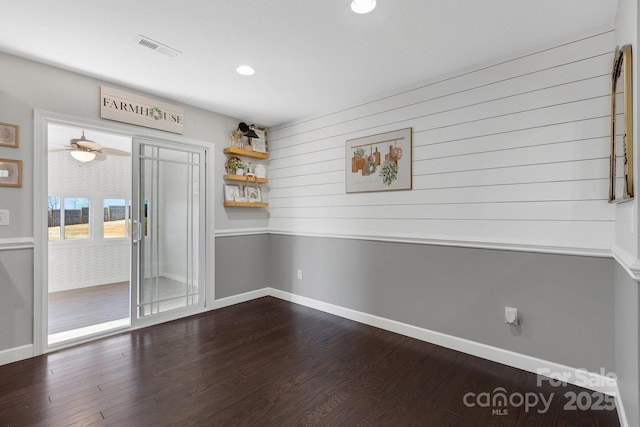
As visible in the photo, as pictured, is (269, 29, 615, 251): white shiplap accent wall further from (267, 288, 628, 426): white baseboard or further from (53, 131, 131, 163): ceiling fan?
(53, 131, 131, 163): ceiling fan

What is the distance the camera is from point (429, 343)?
2.92 meters

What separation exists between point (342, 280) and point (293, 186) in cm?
147

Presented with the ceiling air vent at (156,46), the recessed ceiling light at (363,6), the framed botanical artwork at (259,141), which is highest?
the recessed ceiling light at (363,6)

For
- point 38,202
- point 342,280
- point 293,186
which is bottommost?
point 342,280

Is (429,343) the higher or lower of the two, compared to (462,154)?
lower

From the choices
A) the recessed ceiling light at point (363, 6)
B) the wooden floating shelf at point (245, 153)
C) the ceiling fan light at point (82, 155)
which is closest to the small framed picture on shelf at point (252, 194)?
the wooden floating shelf at point (245, 153)

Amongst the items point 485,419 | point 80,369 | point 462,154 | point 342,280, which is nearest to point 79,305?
point 80,369

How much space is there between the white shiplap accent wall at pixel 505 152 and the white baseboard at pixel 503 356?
91 centimetres

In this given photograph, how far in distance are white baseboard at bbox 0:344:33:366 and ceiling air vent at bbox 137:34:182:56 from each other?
2.72 m

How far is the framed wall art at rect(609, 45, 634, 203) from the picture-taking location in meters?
1.49

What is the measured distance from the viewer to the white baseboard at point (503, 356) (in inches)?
83.0

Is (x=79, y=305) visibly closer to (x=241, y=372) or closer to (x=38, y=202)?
(x=38, y=202)

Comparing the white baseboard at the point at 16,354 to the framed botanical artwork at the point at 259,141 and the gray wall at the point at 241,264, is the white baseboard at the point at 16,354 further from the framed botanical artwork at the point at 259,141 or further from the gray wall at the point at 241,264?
the framed botanical artwork at the point at 259,141

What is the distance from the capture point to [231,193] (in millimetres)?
4113
